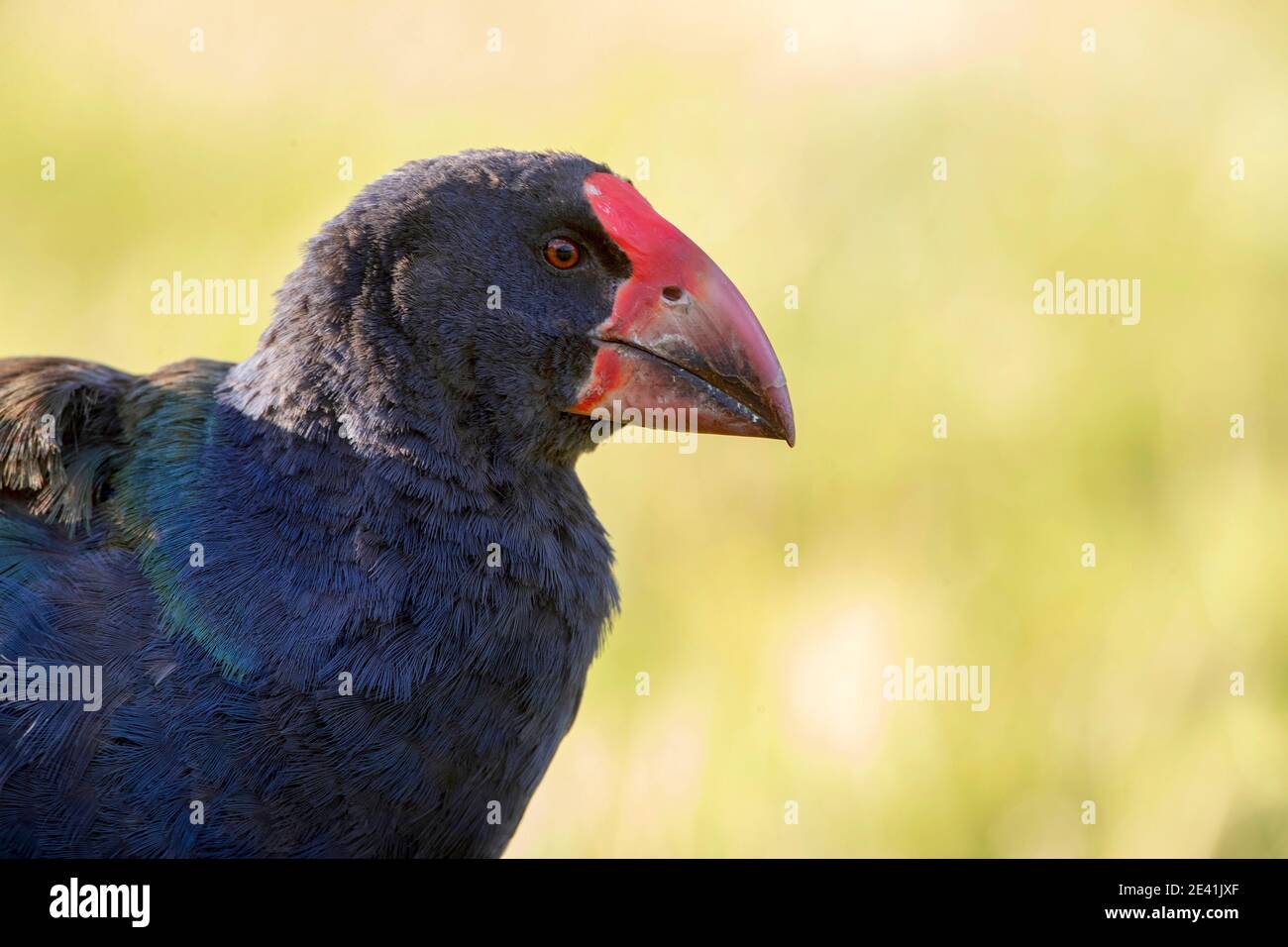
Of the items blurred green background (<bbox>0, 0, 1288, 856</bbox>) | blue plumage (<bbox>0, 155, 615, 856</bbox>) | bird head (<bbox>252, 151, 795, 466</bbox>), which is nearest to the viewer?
blue plumage (<bbox>0, 155, 615, 856</bbox>)

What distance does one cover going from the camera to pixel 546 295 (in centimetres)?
373

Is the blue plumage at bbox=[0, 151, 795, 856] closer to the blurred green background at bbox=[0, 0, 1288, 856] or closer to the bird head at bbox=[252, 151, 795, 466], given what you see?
the bird head at bbox=[252, 151, 795, 466]

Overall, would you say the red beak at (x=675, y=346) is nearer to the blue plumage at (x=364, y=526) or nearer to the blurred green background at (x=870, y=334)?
the blue plumage at (x=364, y=526)

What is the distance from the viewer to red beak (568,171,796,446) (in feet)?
12.2

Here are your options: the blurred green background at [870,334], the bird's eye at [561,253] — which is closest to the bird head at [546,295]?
the bird's eye at [561,253]

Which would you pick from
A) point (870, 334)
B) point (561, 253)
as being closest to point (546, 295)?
point (561, 253)

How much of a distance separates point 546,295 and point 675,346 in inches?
13.7

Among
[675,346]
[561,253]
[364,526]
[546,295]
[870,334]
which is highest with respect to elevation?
[870,334]

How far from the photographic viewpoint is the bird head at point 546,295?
11.9 feet

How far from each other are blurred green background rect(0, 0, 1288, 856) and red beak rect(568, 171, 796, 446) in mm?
2191

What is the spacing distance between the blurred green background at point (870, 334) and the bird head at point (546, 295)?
2228 millimetres

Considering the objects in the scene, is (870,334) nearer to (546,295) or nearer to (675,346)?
(675,346)

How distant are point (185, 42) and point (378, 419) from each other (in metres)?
5.69

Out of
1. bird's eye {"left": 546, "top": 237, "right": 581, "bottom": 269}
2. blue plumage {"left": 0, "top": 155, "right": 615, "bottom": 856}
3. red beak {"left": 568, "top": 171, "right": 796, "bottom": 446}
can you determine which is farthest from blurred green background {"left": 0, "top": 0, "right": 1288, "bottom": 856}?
bird's eye {"left": 546, "top": 237, "right": 581, "bottom": 269}
